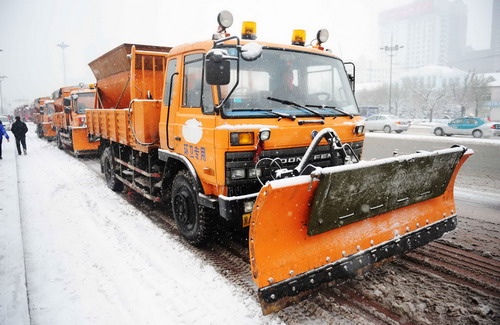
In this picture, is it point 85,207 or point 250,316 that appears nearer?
point 250,316

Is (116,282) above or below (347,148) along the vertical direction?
below

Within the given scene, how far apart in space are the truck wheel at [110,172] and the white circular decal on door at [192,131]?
414 centimetres

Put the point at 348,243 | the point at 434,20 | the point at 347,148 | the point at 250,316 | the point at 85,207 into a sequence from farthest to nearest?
the point at 434,20, the point at 85,207, the point at 347,148, the point at 348,243, the point at 250,316

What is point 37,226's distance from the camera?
5559 millimetres

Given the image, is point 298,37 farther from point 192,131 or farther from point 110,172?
point 110,172

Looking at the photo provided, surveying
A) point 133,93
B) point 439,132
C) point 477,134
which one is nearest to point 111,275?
point 133,93

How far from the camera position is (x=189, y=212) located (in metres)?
4.67

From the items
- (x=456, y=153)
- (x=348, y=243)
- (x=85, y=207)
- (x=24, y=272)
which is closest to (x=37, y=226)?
(x=85, y=207)

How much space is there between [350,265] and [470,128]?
2177 cm

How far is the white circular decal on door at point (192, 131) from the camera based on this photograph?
4.03 m

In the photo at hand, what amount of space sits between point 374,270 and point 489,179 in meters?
6.78

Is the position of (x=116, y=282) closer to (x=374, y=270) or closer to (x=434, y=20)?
(x=374, y=270)

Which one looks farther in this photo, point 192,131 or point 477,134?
point 477,134

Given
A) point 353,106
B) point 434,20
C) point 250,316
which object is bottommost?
point 250,316
